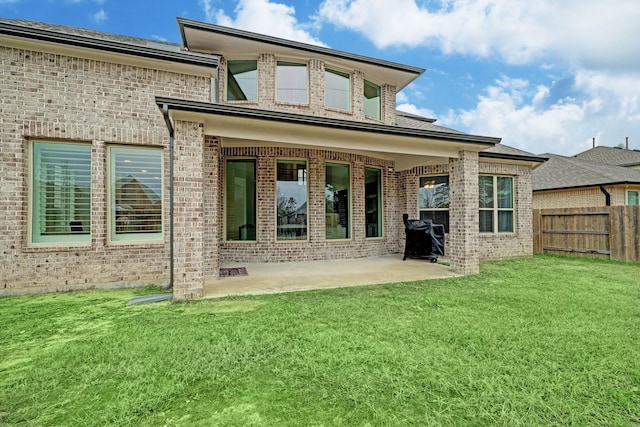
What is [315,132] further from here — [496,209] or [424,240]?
[496,209]

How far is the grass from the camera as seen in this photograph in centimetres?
192

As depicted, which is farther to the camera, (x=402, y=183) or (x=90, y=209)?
(x=402, y=183)

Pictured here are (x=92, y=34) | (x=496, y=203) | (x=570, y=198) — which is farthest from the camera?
(x=570, y=198)

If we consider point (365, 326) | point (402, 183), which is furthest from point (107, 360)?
point (402, 183)

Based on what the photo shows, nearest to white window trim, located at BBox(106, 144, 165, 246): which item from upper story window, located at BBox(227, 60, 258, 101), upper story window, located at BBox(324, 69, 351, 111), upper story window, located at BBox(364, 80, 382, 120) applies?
upper story window, located at BBox(227, 60, 258, 101)

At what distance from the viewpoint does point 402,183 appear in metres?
9.52

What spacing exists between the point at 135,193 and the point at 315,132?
3770 mm

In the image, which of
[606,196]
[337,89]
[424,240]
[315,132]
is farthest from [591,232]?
[315,132]

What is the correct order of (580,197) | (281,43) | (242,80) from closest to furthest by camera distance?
(281,43) < (242,80) < (580,197)

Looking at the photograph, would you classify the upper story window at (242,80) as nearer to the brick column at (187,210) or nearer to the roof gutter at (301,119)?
the roof gutter at (301,119)

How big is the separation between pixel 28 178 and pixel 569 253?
47.2 feet

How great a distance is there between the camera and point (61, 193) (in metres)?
5.36

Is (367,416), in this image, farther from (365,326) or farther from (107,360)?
(107,360)

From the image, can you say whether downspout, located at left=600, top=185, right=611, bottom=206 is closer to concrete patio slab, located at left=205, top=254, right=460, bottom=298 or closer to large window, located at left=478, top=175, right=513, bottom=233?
large window, located at left=478, top=175, right=513, bottom=233
